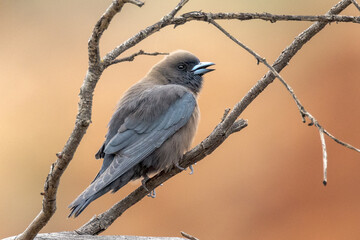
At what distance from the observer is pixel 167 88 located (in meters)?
3.72

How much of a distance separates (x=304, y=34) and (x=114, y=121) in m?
1.49

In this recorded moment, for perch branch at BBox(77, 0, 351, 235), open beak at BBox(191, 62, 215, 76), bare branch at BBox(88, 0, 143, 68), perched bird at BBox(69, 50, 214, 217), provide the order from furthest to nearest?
Result: open beak at BBox(191, 62, 215, 76), perched bird at BBox(69, 50, 214, 217), perch branch at BBox(77, 0, 351, 235), bare branch at BBox(88, 0, 143, 68)

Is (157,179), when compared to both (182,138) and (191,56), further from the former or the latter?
(191,56)

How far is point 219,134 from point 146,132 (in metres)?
0.76

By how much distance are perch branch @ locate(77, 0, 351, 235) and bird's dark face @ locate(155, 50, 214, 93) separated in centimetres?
99

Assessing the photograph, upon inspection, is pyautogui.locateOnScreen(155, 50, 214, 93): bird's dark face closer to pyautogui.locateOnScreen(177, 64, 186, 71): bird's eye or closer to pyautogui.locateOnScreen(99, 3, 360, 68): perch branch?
pyautogui.locateOnScreen(177, 64, 186, 71): bird's eye

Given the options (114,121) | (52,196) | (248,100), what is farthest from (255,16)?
(114,121)

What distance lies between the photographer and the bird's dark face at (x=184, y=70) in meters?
4.01

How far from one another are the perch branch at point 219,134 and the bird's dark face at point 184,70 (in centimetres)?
99

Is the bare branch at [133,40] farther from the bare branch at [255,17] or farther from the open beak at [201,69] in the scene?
the open beak at [201,69]

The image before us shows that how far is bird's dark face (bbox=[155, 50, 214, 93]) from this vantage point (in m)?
4.01


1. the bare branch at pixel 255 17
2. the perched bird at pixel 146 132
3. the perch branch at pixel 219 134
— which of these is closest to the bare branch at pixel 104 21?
the bare branch at pixel 255 17

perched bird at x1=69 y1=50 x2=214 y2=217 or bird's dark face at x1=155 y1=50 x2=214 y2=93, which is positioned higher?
bird's dark face at x1=155 y1=50 x2=214 y2=93

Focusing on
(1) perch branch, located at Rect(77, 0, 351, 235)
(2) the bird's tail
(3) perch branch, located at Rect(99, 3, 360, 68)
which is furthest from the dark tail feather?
(3) perch branch, located at Rect(99, 3, 360, 68)
